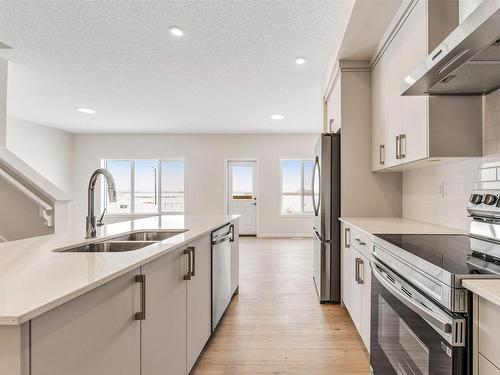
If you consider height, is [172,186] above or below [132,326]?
above

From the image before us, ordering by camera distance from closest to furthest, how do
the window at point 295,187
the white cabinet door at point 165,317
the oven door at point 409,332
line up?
the oven door at point 409,332 < the white cabinet door at point 165,317 < the window at point 295,187

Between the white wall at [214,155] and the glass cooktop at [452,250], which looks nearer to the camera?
the glass cooktop at [452,250]

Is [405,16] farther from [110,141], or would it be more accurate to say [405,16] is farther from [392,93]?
[110,141]

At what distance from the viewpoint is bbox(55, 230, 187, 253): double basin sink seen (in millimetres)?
1548

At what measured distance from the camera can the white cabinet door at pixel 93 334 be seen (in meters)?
0.69

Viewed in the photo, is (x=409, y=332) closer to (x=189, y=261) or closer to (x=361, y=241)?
(x=361, y=241)

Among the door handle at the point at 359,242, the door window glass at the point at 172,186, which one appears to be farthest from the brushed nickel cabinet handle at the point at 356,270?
Result: the door window glass at the point at 172,186

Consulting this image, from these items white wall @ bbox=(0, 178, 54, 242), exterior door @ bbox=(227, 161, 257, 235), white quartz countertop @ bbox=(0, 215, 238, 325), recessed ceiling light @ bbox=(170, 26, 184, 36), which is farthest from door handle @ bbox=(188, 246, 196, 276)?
exterior door @ bbox=(227, 161, 257, 235)

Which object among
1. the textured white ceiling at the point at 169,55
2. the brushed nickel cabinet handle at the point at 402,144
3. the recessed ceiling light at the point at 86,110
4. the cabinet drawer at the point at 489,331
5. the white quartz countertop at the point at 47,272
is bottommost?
the cabinet drawer at the point at 489,331

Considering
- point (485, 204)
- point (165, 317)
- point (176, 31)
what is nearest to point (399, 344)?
point (485, 204)

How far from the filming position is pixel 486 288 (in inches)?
30.8

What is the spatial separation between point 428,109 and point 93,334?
196cm

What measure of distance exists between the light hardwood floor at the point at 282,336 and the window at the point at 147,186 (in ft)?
14.0

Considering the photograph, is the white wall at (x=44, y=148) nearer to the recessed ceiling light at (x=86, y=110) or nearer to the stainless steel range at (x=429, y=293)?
the recessed ceiling light at (x=86, y=110)
